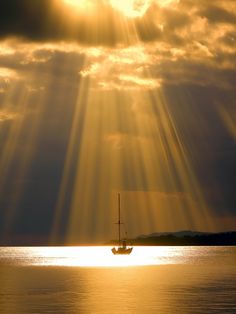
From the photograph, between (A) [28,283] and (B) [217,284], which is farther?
(A) [28,283]

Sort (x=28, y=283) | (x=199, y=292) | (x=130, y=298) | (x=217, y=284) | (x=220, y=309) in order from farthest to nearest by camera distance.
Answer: (x=28, y=283), (x=217, y=284), (x=199, y=292), (x=130, y=298), (x=220, y=309)

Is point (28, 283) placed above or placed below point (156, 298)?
above

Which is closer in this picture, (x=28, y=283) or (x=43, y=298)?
(x=43, y=298)

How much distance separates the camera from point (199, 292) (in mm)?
89938

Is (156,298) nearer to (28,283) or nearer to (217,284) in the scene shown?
(217,284)

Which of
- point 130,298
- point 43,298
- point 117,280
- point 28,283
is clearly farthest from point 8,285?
point 130,298

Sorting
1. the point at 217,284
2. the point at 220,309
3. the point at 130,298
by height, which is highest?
the point at 217,284

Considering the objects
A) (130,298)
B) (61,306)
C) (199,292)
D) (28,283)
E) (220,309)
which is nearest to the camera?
(220,309)

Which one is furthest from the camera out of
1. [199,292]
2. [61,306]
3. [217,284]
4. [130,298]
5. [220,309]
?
[217,284]

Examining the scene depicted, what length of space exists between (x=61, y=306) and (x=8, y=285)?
36.0 meters

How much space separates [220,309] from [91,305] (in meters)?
13.7

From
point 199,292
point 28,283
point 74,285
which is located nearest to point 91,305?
point 199,292

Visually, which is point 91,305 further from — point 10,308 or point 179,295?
point 179,295

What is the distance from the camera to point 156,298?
82.4 meters
